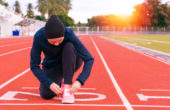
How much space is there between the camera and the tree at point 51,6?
82.9 m

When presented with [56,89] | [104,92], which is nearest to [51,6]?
[104,92]

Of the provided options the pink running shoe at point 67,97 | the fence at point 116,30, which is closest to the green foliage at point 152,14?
the fence at point 116,30

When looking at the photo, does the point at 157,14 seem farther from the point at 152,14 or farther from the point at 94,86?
the point at 94,86

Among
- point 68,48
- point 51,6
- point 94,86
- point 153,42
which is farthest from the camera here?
point 51,6

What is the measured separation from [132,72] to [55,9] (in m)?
81.1

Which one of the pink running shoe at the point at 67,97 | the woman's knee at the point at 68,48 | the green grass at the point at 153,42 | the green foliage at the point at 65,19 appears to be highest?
the green foliage at the point at 65,19

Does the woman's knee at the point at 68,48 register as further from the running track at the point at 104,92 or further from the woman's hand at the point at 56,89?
the running track at the point at 104,92

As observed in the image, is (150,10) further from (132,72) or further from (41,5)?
(132,72)

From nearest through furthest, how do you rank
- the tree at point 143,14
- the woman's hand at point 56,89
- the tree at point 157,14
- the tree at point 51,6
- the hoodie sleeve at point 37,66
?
1. the woman's hand at point 56,89
2. the hoodie sleeve at point 37,66
3. the tree at point 51,6
4. the tree at point 157,14
5. the tree at point 143,14

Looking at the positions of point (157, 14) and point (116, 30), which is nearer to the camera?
point (116, 30)

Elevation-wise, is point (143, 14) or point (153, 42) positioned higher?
point (143, 14)

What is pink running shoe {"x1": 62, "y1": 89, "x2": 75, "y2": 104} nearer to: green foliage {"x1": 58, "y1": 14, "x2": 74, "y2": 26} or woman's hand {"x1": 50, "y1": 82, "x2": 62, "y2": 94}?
woman's hand {"x1": 50, "y1": 82, "x2": 62, "y2": 94}

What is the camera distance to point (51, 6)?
84.9 m

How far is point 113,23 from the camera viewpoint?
11012 centimetres
